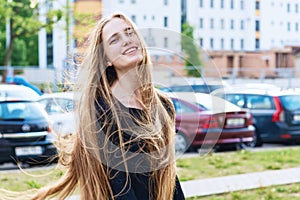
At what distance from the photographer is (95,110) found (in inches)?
106

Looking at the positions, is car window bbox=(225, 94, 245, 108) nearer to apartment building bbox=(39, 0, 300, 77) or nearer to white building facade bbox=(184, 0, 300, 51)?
apartment building bbox=(39, 0, 300, 77)

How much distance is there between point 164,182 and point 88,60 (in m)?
0.59

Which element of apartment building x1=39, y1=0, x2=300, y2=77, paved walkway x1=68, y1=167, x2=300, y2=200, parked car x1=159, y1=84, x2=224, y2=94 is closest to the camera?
apartment building x1=39, y1=0, x2=300, y2=77

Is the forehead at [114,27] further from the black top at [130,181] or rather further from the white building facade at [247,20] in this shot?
the white building facade at [247,20]

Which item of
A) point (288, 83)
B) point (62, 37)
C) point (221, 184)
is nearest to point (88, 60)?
point (221, 184)

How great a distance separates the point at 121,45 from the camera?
2.63 m

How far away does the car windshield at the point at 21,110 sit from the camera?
32.8ft

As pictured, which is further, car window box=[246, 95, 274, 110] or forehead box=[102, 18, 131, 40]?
car window box=[246, 95, 274, 110]

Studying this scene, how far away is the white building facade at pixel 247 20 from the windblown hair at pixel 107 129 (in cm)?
34

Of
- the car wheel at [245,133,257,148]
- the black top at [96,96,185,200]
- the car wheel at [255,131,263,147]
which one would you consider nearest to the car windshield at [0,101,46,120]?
the car wheel at [245,133,257,148]

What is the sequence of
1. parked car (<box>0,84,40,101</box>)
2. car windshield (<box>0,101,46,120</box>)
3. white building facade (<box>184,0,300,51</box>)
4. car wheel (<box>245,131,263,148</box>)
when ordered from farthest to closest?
car wheel (<box>245,131,263,148</box>) → parked car (<box>0,84,40,101</box>) → car windshield (<box>0,101,46,120</box>) → white building facade (<box>184,0,300,51</box>)

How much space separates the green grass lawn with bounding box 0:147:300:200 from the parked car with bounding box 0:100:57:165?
1.44ft

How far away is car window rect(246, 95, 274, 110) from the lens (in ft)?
44.2

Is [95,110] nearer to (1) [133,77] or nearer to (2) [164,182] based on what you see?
(1) [133,77]
